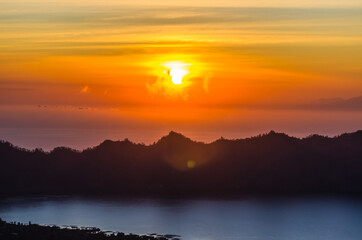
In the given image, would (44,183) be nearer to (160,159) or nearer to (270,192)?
(160,159)

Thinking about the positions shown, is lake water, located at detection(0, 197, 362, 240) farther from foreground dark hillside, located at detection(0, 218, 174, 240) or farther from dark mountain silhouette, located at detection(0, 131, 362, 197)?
dark mountain silhouette, located at detection(0, 131, 362, 197)

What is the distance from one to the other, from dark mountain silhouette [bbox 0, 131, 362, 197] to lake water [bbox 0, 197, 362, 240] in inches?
270

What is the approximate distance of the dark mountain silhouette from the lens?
85.2 m

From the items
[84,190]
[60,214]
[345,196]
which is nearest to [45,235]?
[60,214]

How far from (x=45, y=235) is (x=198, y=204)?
25.1m

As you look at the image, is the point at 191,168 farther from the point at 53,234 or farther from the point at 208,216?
the point at 53,234

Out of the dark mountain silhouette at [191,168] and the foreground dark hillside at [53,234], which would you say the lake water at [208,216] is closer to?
the foreground dark hillside at [53,234]

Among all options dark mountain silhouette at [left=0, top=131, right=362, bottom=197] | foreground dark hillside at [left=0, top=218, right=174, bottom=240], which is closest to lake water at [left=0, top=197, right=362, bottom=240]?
foreground dark hillside at [left=0, top=218, right=174, bottom=240]

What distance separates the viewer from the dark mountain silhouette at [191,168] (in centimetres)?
8525

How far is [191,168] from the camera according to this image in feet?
293

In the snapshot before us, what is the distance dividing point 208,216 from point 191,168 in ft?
72.6

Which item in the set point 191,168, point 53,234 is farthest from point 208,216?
point 191,168

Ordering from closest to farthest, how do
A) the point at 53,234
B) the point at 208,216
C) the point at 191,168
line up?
Result: the point at 53,234
the point at 208,216
the point at 191,168

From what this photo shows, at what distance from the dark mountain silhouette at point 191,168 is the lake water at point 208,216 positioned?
6866mm
